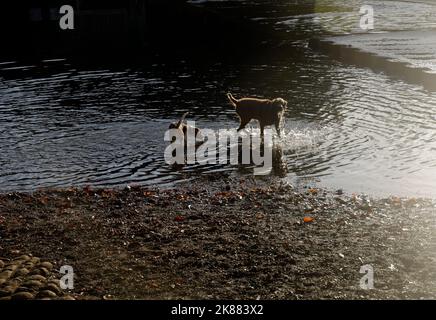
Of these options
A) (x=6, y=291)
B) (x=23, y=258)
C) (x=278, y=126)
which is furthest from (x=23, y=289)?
(x=278, y=126)

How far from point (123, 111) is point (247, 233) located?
9513 mm

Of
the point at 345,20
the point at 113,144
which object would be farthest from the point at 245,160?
the point at 345,20

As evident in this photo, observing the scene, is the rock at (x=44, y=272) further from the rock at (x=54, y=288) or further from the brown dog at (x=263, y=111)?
the brown dog at (x=263, y=111)

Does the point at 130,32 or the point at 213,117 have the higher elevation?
the point at 130,32

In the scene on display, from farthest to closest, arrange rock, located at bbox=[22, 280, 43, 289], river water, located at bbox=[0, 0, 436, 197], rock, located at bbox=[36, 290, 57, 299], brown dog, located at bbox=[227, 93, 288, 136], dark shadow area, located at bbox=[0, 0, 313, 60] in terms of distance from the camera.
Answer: dark shadow area, located at bbox=[0, 0, 313, 60], brown dog, located at bbox=[227, 93, 288, 136], river water, located at bbox=[0, 0, 436, 197], rock, located at bbox=[22, 280, 43, 289], rock, located at bbox=[36, 290, 57, 299]

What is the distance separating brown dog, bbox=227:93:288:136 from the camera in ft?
46.6

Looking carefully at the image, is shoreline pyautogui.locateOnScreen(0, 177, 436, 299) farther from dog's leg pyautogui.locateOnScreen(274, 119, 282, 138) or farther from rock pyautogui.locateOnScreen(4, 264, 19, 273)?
dog's leg pyautogui.locateOnScreen(274, 119, 282, 138)

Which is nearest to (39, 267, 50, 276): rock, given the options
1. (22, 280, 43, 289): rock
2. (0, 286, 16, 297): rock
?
(22, 280, 43, 289): rock

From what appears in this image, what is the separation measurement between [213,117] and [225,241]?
27.5 ft

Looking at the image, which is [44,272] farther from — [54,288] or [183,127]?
[183,127]

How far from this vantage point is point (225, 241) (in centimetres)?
834

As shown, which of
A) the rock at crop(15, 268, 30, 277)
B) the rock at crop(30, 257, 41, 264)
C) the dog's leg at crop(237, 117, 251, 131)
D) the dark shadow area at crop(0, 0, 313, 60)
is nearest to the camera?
the rock at crop(15, 268, 30, 277)

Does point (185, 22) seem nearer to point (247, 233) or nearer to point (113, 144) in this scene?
point (113, 144)

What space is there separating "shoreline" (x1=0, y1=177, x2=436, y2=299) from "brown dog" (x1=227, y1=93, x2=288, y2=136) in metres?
3.28
